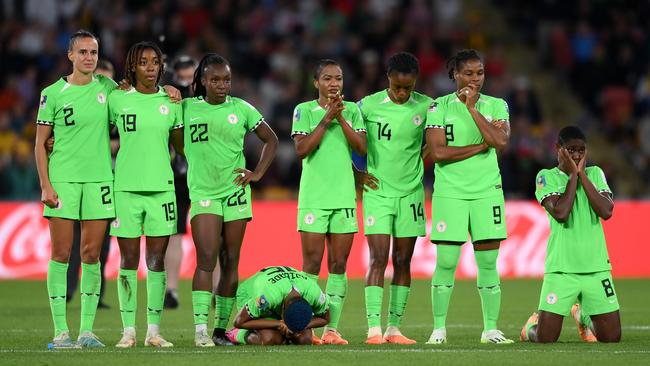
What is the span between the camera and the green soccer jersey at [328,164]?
11023 mm

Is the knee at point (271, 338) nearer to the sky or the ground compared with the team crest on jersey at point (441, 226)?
nearer to the ground

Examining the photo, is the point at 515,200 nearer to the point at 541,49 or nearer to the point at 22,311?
the point at 541,49

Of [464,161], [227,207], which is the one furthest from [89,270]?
[464,161]

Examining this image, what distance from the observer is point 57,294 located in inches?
409

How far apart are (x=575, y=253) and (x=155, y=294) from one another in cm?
348

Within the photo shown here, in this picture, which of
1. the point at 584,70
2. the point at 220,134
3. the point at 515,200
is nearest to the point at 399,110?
the point at 220,134

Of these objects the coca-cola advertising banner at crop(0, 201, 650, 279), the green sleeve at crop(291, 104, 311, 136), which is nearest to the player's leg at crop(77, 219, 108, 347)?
the green sleeve at crop(291, 104, 311, 136)

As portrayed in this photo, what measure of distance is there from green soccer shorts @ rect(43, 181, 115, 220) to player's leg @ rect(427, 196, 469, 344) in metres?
2.66

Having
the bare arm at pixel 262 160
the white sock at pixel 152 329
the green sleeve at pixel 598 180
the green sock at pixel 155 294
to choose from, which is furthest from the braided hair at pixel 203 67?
the green sleeve at pixel 598 180

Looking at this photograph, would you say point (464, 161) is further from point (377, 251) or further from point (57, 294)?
point (57, 294)

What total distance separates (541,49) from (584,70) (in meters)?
1.57

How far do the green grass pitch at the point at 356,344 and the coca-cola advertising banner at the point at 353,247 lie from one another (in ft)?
6.60

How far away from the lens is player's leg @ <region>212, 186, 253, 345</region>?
1059 centimetres

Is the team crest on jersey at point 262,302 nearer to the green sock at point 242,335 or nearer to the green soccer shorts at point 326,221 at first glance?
the green sock at point 242,335
